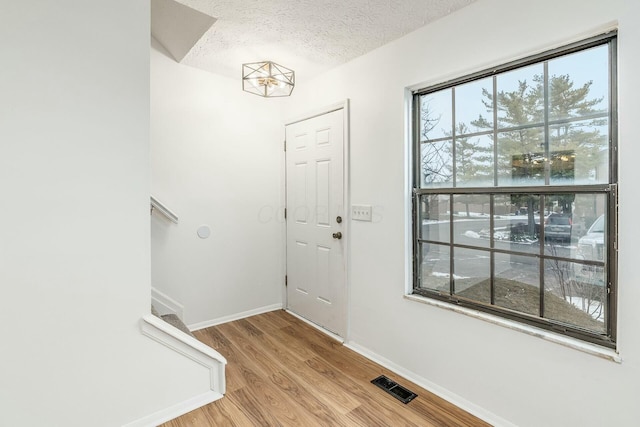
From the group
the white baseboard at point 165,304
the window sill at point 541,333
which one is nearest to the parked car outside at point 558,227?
the window sill at point 541,333

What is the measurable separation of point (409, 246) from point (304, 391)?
1179mm

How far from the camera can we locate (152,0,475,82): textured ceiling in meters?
1.86

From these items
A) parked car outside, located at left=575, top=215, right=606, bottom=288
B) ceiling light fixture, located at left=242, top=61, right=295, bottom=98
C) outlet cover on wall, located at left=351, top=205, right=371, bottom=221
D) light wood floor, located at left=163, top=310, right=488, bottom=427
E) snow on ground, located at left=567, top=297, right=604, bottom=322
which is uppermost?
ceiling light fixture, located at left=242, top=61, right=295, bottom=98

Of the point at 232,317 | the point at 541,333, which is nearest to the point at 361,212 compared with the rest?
the point at 541,333

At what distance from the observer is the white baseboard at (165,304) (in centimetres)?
266

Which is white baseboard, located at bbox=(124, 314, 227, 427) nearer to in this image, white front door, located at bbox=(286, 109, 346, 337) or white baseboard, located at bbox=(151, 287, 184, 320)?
white baseboard, located at bbox=(151, 287, 184, 320)

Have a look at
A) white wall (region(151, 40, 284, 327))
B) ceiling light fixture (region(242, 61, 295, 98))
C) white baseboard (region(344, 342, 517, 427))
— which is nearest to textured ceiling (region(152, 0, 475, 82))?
ceiling light fixture (region(242, 61, 295, 98))

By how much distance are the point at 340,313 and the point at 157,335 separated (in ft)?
4.82

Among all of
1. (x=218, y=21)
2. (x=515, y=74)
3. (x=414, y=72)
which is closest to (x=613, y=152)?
(x=515, y=74)

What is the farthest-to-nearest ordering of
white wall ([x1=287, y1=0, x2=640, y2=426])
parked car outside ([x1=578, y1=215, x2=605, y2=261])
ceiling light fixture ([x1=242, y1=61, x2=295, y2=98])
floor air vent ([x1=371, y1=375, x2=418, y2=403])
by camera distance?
ceiling light fixture ([x1=242, y1=61, x2=295, y2=98]), floor air vent ([x1=371, y1=375, x2=418, y2=403]), parked car outside ([x1=578, y1=215, x2=605, y2=261]), white wall ([x1=287, y1=0, x2=640, y2=426])

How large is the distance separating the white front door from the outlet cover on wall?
4.7 inches

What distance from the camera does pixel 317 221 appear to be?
3.00 meters

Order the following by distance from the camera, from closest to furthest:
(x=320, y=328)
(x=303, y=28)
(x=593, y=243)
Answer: (x=593, y=243), (x=303, y=28), (x=320, y=328)

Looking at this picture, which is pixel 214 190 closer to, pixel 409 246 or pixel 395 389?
pixel 409 246
